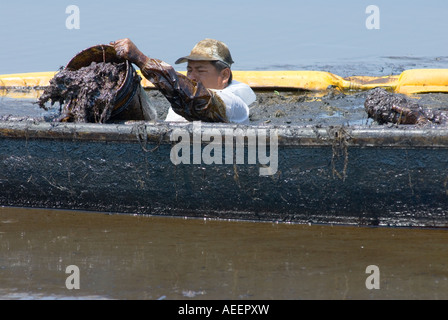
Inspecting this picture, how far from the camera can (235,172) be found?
13.8ft

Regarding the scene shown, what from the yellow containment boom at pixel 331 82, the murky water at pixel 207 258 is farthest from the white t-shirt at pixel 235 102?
the yellow containment boom at pixel 331 82

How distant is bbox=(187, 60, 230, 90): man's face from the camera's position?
16.5 feet

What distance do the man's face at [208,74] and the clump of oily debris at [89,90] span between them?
0.66 m

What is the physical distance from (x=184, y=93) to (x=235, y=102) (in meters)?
0.54

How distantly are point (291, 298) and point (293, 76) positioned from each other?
4.67m

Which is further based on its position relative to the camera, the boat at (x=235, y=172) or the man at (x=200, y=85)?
the man at (x=200, y=85)

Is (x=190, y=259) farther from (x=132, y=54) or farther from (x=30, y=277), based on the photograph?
(x=132, y=54)

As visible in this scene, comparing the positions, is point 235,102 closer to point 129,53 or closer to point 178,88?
point 178,88

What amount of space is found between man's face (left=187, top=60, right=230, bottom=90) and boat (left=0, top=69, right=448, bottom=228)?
34.9 inches

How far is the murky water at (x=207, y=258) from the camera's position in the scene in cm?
328

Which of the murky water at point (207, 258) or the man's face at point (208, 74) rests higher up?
the man's face at point (208, 74)
